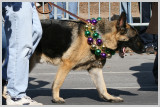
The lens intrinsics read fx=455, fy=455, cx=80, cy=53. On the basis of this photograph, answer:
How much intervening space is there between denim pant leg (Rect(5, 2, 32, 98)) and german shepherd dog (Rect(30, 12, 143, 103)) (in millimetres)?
1014

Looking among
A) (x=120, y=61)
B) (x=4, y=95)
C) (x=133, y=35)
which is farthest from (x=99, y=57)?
(x=120, y=61)

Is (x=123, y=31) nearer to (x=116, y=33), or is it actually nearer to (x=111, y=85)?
(x=116, y=33)

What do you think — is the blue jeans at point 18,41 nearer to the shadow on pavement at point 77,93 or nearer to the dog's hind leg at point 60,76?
the dog's hind leg at point 60,76

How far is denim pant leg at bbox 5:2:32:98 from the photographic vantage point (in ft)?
17.9

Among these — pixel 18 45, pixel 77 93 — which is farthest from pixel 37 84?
pixel 18 45

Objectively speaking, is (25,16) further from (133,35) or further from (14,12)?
(133,35)

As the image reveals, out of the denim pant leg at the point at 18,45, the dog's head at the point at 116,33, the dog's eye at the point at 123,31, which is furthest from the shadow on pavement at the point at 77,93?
the denim pant leg at the point at 18,45

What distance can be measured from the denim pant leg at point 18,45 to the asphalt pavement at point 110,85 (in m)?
0.97

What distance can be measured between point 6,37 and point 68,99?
159 centimetres

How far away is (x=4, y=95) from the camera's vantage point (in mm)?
6332

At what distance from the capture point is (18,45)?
5.48m

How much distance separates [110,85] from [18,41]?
2.99m

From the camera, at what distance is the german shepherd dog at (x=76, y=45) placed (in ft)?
21.2

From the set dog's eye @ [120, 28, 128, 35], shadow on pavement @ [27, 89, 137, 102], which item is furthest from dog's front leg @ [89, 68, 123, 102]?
dog's eye @ [120, 28, 128, 35]
